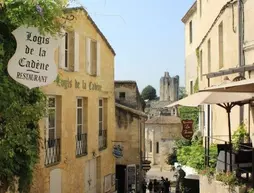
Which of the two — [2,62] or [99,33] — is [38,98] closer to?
[2,62]

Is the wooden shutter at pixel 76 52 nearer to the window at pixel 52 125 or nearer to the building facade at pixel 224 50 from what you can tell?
the window at pixel 52 125

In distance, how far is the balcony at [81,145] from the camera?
59.8 ft

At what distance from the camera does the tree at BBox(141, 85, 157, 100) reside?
14150 centimetres

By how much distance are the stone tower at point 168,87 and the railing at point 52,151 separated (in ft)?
266

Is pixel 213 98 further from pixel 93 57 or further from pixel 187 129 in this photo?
pixel 93 57

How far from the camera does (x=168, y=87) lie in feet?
327

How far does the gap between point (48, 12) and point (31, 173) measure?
270 cm

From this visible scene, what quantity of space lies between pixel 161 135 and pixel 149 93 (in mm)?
84267

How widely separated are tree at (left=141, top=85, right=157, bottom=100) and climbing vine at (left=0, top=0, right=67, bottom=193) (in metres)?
133

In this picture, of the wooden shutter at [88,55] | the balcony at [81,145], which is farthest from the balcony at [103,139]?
the wooden shutter at [88,55]

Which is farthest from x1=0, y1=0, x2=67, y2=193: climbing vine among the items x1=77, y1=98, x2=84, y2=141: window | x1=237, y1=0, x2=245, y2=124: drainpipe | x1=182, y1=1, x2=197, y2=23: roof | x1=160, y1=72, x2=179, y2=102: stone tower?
x1=160, y1=72, x2=179, y2=102: stone tower

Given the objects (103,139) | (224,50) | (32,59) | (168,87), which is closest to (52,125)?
(103,139)

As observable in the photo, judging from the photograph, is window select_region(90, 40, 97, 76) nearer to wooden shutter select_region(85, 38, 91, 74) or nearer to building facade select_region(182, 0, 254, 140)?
wooden shutter select_region(85, 38, 91, 74)

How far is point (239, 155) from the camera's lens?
10.0 metres
